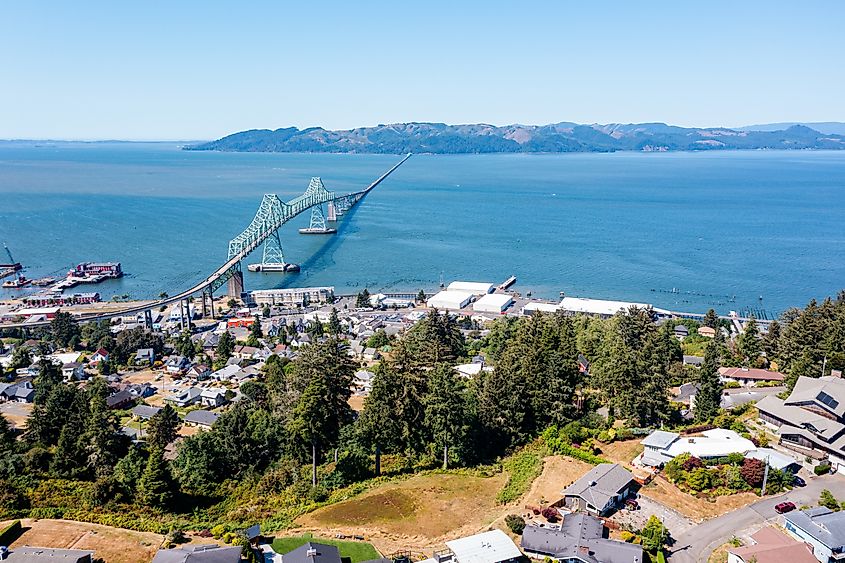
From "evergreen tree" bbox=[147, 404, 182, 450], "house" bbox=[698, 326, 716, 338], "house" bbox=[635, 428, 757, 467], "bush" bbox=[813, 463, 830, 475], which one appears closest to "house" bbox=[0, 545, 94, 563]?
"evergreen tree" bbox=[147, 404, 182, 450]

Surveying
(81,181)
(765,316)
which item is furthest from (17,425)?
(81,181)

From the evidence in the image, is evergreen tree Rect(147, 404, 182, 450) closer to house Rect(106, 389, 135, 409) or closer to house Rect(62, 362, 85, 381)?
house Rect(106, 389, 135, 409)

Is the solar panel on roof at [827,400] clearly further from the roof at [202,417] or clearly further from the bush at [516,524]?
the roof at [202,417]

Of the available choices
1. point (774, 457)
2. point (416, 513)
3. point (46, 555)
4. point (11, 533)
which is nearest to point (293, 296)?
point (11, 533)

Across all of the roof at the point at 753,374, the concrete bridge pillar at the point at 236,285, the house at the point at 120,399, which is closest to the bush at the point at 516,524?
the roof at the point at 753,374

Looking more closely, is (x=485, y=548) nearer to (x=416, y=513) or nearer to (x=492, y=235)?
(x=416, y=513)

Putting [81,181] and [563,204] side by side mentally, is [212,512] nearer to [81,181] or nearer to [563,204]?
[563,204]
